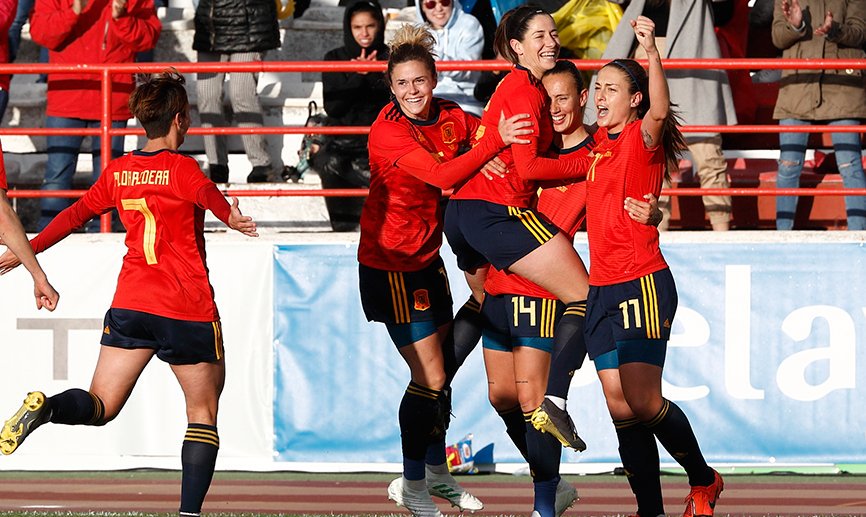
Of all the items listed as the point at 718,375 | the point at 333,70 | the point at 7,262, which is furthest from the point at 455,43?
the point at 7,262

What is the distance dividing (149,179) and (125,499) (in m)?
2.68

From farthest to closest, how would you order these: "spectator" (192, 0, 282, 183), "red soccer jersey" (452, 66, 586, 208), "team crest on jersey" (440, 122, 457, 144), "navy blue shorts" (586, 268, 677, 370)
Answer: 1. "spectator" (192, 0, 282, 183)
2. "team crest on jersey" (440, 122, 457, 144)
3. "red soccer jersey" (452, 66, 586, 208)
4. "navy blue shorts" (586, 268, 677, 370)

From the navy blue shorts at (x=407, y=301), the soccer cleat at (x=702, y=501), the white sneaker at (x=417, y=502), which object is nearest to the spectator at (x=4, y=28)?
the navy blue shorts at (x=407, y=301)

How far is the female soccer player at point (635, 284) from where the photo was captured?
6082 mm

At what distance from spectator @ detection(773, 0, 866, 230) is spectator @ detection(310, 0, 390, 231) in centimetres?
280

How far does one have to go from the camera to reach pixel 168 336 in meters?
6.18

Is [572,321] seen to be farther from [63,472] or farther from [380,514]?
[63,472]

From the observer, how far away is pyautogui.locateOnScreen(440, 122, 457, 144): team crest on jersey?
6.95 metres

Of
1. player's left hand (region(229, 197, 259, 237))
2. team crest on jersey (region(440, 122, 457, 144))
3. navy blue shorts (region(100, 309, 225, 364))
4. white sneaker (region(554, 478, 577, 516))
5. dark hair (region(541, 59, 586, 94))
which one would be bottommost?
white sneaker (region(554, 478, 577, 516))

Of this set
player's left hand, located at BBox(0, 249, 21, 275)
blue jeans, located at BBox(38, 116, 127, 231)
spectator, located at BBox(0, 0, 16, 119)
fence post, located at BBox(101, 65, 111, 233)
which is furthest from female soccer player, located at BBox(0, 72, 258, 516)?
spectator, located at BBox(0, 0, 16, 119)

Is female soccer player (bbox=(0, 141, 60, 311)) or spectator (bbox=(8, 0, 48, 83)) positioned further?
spectator (bbox=(8, 0, 48, 83))

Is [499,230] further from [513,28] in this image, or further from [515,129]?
[513,28]

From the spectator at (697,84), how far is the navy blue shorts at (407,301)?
10.0 ft

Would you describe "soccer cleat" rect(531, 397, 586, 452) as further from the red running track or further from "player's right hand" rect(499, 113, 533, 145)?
the red running track
